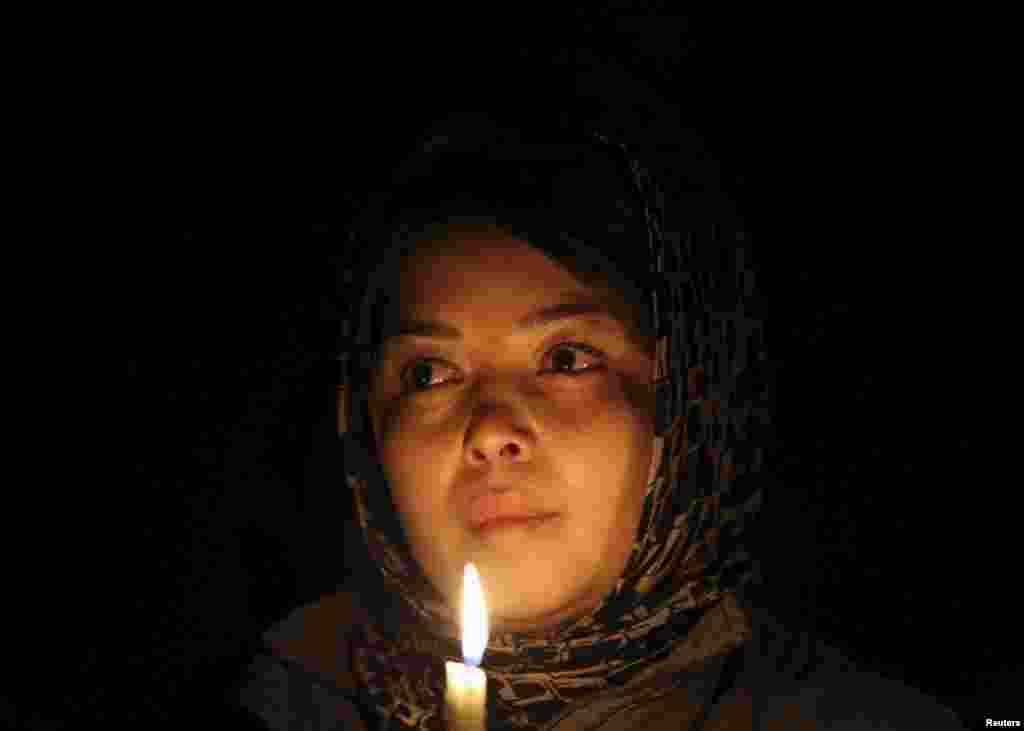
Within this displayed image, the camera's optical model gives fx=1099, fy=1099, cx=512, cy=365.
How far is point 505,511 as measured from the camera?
172cm

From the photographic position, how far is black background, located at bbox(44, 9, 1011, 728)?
92.2 inches

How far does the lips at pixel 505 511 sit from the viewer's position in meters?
1.72

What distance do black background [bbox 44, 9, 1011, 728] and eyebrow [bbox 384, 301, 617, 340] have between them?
0.52m

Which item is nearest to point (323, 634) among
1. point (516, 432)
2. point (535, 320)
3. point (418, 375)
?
point (418, 375)

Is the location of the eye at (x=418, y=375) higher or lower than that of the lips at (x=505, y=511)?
higher

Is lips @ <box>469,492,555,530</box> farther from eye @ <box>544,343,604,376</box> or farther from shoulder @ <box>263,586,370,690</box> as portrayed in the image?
shoulder @ <box>263,586,370,690</box>

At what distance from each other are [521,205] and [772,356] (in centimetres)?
87

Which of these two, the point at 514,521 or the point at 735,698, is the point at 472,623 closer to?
the point at 514,521

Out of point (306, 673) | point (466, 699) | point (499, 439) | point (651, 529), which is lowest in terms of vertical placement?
point (306, 673)

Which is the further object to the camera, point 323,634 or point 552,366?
point 323,634

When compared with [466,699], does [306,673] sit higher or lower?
lower

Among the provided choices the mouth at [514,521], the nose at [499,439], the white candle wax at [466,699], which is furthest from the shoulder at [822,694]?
the white candle wax at [466,699]

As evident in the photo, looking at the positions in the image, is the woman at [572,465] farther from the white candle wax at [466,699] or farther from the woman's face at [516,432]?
the white candle wax at [466,699]

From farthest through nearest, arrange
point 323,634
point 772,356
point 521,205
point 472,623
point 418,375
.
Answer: point 772,356 < point 323,634 < point 418,375 < point 521,205 < point 472,623
